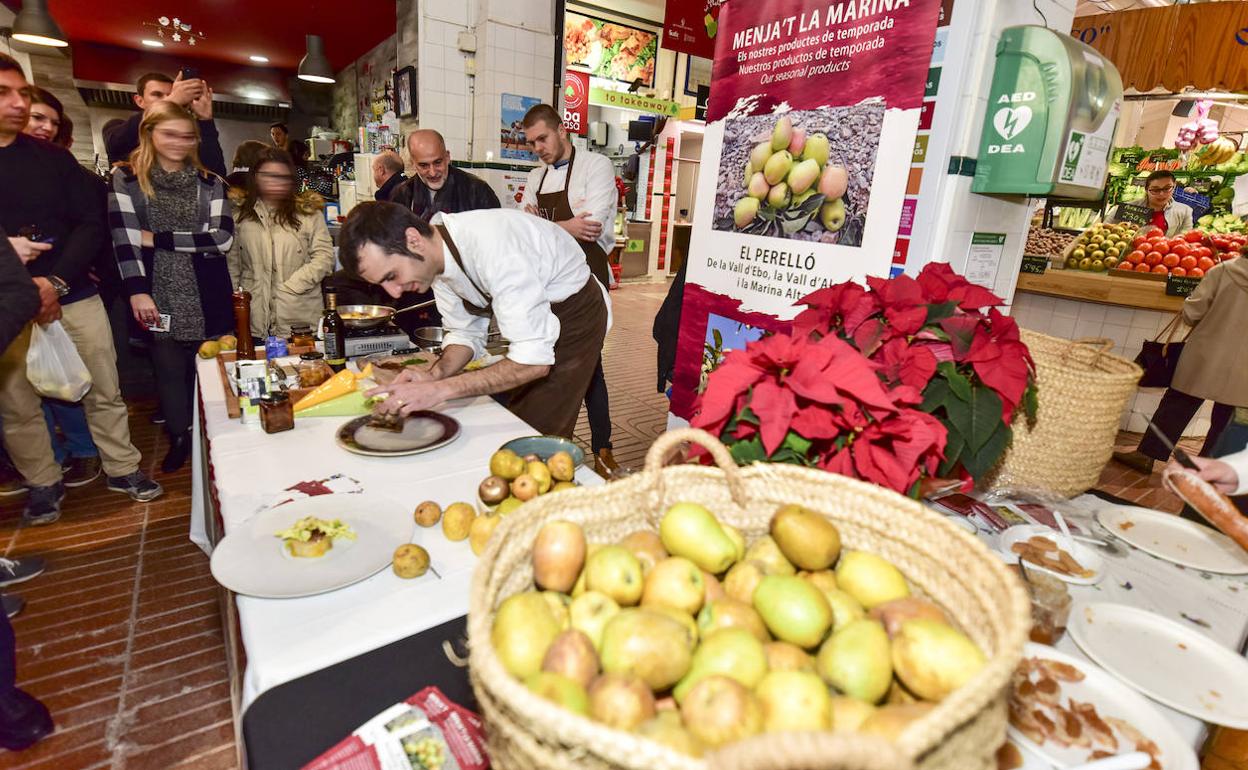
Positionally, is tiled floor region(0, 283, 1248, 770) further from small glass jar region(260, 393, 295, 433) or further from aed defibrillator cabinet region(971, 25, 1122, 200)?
aed defibrillator cabinet region(971, 25, 1122, 200)

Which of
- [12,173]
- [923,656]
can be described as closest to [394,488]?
[923,656]

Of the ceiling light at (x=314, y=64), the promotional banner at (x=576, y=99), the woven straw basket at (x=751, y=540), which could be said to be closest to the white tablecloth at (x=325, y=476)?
the woven straw basket at (x=751, y=540)

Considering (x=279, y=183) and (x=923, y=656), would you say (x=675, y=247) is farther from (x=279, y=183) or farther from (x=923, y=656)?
(x=923, y=656)

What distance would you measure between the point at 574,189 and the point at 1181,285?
12.7 ft

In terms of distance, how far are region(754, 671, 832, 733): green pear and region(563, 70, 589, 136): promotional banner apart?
750 centimetres

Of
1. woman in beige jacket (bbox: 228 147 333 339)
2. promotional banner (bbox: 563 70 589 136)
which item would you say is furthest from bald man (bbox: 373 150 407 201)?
promotional banner (bbox: 563 70 589 136)

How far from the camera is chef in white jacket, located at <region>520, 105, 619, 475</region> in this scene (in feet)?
12.5

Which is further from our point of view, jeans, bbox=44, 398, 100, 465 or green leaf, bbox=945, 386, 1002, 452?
jeans, bbox=44, 398, 100, 465

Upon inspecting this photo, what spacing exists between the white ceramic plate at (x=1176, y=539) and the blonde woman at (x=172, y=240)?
12.6 ft

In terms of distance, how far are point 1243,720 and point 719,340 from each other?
240cm

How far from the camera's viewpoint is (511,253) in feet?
Result: 6.98

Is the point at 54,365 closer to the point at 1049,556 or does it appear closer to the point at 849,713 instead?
the point at 849,713

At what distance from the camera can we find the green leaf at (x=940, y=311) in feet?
4.26

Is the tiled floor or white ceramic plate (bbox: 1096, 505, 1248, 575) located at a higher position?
white ceramic plate (bbox: 1096, 505, 1248, 575)
